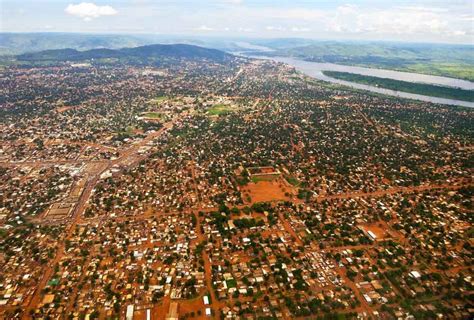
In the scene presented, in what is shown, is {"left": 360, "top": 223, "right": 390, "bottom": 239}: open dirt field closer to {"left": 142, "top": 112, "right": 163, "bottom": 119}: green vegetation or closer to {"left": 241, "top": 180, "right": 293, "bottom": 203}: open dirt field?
{"left": 241, "top": 180, "right": 293, "bottom": 203}: open dirt field

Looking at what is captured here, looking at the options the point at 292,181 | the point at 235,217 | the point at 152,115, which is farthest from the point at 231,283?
the point at 152,115

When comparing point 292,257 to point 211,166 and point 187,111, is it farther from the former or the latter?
point 187,111

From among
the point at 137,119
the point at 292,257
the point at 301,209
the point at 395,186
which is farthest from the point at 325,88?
the point at 292,257

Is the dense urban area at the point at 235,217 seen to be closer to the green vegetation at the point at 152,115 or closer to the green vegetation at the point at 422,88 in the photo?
the green vegetation at the point at 152,115

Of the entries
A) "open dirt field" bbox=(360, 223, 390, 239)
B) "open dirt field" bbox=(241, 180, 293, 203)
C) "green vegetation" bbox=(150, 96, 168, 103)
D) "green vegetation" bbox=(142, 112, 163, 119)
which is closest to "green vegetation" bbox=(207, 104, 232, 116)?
"green vegetation" bbox=(142, 112, 163, 119)

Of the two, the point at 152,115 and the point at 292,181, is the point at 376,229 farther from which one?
the point at 152,115
